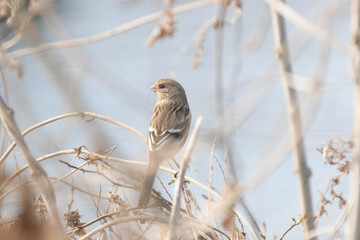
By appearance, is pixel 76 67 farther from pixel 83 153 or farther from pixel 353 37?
pixel 83 153

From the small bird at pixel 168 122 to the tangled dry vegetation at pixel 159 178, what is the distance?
2.43 feet

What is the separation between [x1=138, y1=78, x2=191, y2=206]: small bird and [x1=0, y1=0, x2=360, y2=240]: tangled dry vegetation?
0.74 meters

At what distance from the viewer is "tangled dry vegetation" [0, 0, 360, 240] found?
1660mm

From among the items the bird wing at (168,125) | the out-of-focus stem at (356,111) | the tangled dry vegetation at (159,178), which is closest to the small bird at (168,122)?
the bird wing at (168,125)

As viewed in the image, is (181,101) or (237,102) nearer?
(237,102)

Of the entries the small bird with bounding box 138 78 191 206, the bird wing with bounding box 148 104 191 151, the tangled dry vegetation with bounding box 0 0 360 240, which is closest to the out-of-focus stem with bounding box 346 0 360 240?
the tangled dry vegetation with bounding box 0 0 360 240

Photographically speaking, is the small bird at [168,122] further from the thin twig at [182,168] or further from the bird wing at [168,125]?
the thin twig at [182,168]

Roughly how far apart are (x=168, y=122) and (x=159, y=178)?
1863mm

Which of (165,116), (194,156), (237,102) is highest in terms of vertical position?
(165,116)

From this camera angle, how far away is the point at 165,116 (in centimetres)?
522

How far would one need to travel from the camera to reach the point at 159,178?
3.20 m

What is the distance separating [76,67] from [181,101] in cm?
401

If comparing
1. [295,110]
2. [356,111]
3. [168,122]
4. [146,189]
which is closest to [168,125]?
[168,122]

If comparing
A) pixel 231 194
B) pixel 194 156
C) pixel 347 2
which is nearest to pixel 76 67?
pixel 194 156
